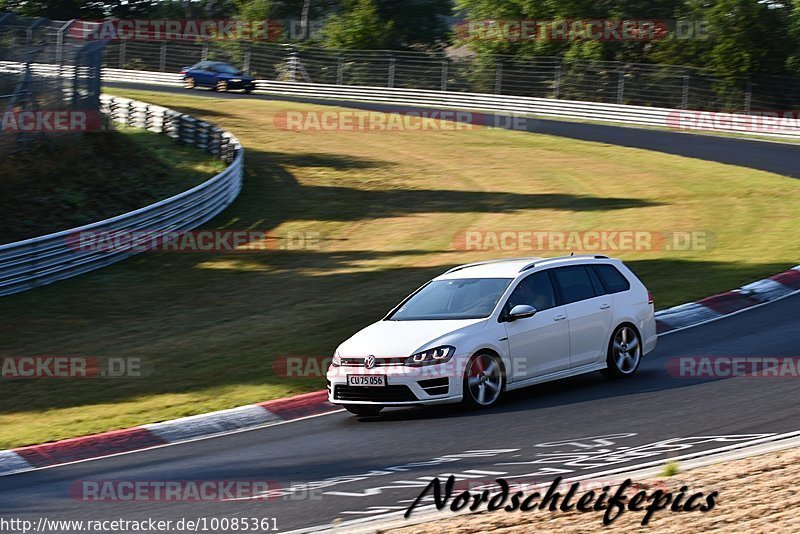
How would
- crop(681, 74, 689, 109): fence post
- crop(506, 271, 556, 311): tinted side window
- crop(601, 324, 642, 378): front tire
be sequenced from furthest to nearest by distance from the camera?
crop(681, 74, 689, 109): fence post < crop(601, 324, 642, 378): front tire < crop(506, 271, 556, 311): tinted side window

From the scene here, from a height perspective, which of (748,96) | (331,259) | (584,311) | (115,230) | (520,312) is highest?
(748,96)

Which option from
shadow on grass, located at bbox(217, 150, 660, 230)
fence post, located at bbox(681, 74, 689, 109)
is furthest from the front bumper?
fence post, located at bbox(681, 74, 689, 109)

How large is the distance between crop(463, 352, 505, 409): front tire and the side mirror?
19.1 inches

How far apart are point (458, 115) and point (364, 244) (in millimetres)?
25029

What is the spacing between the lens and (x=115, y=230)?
23.3m

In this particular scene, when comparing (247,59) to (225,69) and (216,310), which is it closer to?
(225,69)

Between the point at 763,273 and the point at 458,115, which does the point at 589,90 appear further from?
the point at 763,273

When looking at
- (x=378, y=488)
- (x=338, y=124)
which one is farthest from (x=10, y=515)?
(x=338, y=124)

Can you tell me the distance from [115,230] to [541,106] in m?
29.1

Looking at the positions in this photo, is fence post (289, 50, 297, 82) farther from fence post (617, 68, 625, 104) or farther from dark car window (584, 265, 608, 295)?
dark car window (584, 265, 608, 295)

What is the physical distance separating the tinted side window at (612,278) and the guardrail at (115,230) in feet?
38.2

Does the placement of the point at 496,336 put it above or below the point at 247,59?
below

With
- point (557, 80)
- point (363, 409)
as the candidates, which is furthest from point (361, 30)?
point (363, 409)

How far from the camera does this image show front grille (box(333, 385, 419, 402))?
11.3 metres
